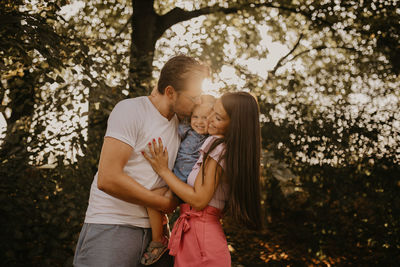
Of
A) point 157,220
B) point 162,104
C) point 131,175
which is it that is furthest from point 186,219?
point 162,104

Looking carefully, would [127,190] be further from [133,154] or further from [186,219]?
[186,219]

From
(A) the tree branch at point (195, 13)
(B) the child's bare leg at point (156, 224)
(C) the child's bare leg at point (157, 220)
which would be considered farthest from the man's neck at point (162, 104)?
(A) the tree branch at point (195, 13)

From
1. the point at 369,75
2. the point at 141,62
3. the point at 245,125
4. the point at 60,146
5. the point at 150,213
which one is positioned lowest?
the point at 150,213

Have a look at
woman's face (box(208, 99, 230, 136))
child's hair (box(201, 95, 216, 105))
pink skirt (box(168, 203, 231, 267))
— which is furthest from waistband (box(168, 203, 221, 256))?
child's hair (box(201, 95, 216, 105))

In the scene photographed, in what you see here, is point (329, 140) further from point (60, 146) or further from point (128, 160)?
point (128, 160)

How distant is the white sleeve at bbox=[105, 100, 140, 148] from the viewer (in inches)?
79.7

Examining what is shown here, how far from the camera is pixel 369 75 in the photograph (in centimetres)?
612

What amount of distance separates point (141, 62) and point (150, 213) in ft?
10.1

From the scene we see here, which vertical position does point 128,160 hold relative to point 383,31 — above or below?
below

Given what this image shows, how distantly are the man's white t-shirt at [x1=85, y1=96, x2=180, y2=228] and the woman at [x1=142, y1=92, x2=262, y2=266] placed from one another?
7cm

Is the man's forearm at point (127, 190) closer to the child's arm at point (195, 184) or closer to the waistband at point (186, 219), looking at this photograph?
the child's arm at point (195, 184)

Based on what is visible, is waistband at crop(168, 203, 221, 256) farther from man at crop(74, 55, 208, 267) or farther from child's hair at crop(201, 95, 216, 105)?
child's hair at crop(201, 95, 216, 105)

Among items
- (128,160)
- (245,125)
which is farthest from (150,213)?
(245,125)

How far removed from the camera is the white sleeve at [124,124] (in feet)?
6.64
